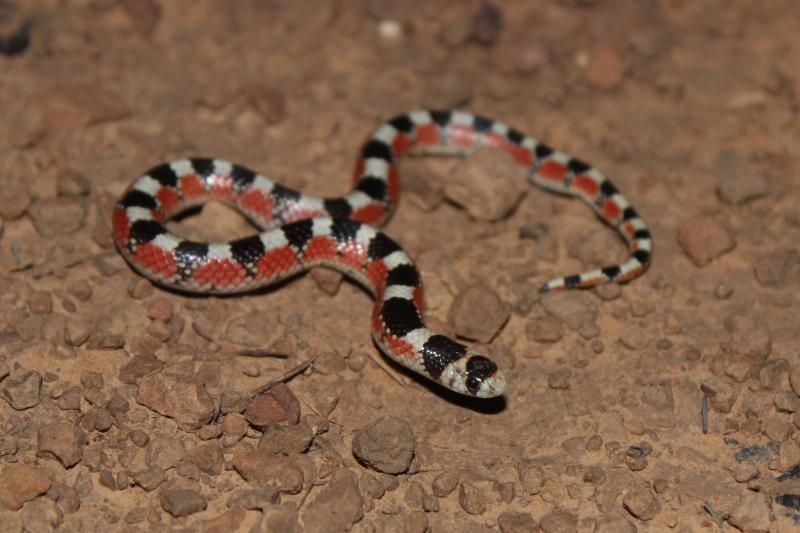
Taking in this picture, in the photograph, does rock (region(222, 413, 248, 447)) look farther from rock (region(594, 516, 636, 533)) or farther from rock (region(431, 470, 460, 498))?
rock (region(594, 516, 636, 533))

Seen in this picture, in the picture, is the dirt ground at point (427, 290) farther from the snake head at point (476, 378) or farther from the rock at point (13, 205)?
the snake head at point (476, 378)

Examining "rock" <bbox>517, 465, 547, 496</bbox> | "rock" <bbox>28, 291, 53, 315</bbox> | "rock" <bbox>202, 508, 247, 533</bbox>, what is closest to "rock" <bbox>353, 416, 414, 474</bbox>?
"rock" <bbox>517, 465, 547, 496</bbox>

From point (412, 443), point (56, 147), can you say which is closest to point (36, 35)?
point (56, 147)

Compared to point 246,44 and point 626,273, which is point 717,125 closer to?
point 626,273

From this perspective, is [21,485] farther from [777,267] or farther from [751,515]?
[777,267]

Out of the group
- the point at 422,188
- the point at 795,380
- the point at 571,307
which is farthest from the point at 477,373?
the point at 422,188

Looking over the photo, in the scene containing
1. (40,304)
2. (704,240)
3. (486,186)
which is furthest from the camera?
(486,186)

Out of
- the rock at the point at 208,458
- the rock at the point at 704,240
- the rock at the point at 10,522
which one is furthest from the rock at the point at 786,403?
the rock at the point at 10,522
